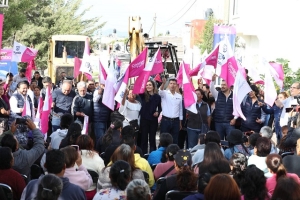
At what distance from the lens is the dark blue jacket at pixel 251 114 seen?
12.7 meters

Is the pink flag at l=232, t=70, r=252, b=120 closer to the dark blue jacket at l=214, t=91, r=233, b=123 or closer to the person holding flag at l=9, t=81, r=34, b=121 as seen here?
the dark blue jacket at l=214, t=91, r=233, b=123

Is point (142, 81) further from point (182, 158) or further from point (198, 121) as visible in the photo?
point (182, 158)

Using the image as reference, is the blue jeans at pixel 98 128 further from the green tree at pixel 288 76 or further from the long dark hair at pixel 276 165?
the green tree at pixel 288 76

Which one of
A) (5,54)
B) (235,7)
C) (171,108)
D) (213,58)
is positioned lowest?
(171,108)

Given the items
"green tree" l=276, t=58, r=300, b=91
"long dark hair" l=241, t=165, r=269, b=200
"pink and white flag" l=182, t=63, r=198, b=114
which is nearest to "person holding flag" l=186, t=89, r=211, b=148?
"pink and white flag" l=182, t=63, r=198, b=114

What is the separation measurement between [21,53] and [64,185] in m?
11.1

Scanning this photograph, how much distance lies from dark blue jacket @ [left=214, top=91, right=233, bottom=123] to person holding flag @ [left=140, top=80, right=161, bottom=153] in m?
1.26

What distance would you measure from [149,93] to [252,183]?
7541mm

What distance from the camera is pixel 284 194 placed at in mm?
5250

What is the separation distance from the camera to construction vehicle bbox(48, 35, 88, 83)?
86.3 ft

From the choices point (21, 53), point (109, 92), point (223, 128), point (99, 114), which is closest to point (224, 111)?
point (223, 128)

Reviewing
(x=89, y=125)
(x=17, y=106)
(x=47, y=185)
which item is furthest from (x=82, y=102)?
(x=47, y=185)

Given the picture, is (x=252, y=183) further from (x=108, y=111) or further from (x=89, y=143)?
(x=108, y=111)

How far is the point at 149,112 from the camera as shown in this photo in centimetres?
1305
